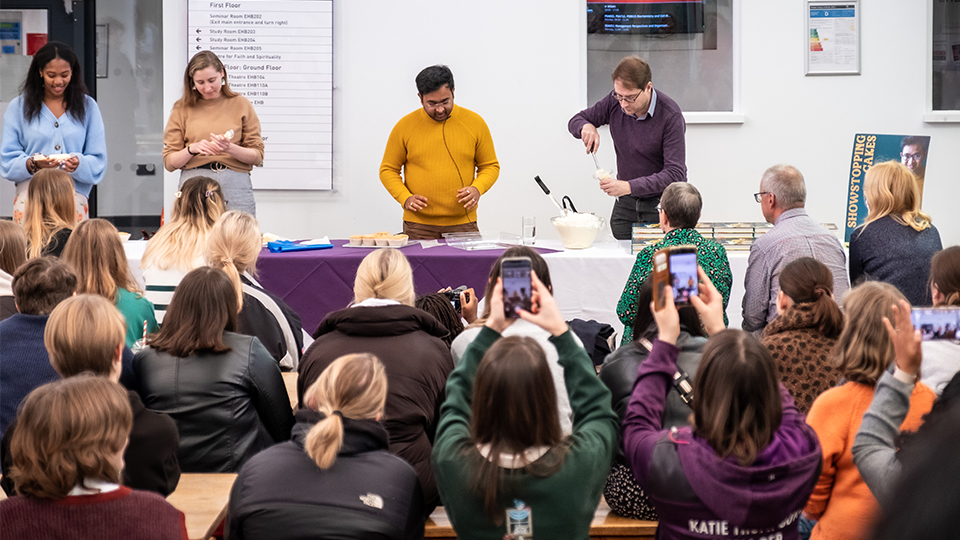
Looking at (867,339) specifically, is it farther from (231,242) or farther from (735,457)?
(231,242)

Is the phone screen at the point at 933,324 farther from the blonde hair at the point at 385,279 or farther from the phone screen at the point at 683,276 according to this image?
the blonde hair at the point at 385,279

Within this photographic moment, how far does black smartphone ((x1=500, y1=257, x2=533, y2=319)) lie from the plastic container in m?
2.50

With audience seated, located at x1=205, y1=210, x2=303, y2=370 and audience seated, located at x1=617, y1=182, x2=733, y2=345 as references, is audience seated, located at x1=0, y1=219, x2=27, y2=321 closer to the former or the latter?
audience seated, located at x1=205, y1=210, x2=303, y2=370

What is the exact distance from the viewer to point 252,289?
320 centimetres

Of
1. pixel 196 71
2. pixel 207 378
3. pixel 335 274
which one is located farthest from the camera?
pixel 196 71

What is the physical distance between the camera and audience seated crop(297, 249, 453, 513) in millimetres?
2395

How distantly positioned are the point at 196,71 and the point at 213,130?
0.33 metres

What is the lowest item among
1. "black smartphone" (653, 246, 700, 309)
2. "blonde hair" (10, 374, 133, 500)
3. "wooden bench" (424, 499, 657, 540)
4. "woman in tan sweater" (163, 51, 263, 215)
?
"wooden bench" (424, 499, 657, 540)

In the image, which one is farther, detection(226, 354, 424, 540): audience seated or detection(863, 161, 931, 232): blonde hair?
detection(863, 161, 931, 232): blonde hair

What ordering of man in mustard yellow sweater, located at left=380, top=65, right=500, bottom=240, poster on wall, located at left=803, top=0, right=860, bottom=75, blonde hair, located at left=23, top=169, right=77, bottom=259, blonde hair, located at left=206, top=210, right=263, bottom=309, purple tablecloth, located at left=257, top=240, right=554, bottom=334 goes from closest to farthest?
blonde hair, located at left=206, top=210, right=263, bottom=309, blonde hair, located at left=23, top=169, right=77, bottom=259, purple tablecloth, located at left=257, top=240, right=554, bottom=334, man in mustard yellow sweater, located at left=380, top=65, right=500, bottom=240, poster on wall, located at left=803, top=0, right=860, bottom=75

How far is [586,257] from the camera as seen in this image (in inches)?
169

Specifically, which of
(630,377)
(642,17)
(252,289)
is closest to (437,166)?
(252,289)

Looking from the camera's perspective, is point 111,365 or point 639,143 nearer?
point 111,365

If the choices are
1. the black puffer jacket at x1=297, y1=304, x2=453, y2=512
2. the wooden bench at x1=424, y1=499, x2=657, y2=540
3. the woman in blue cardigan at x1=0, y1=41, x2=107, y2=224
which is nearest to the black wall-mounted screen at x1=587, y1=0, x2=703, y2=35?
the woman in blue cardigan at x1=0, y1=41, x2=107, y2=224
